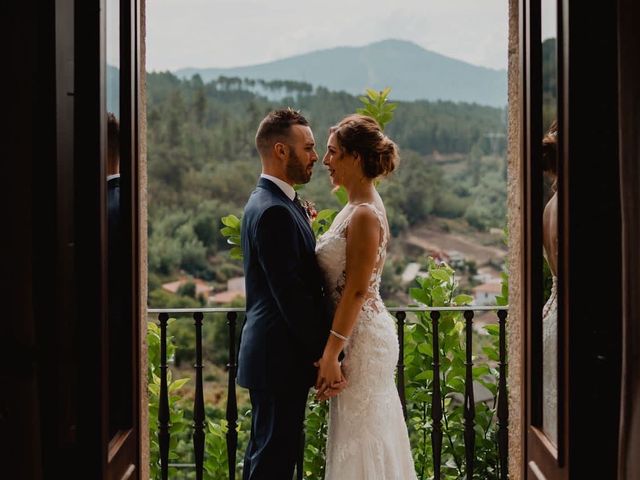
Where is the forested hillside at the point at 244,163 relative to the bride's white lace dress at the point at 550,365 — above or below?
above

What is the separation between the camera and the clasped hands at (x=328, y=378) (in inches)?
105

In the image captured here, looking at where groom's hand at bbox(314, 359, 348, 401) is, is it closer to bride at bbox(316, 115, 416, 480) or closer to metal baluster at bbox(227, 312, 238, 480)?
bride at bbox(316, 115, 416, 480)

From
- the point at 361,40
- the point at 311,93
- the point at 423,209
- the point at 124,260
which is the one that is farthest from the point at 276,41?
the point at 124,260

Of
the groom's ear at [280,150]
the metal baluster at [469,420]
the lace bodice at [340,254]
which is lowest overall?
the metal baluster at [469,420]

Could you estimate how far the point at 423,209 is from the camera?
33.3 feet

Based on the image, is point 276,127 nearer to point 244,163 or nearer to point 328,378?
point 328,378

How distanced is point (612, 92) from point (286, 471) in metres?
1.67

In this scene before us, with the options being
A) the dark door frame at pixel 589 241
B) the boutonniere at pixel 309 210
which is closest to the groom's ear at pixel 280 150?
the boutonniere at pixel 309 210

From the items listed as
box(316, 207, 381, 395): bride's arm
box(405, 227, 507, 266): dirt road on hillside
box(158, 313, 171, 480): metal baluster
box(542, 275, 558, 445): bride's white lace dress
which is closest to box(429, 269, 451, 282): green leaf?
box(316, 207, 381, 395): bride's arm

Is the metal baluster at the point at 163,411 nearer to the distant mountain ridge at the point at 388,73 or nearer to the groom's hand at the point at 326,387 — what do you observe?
the groom's hand at the point at 326,387

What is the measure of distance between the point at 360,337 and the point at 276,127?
75cm

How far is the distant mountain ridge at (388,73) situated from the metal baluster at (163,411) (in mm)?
7565

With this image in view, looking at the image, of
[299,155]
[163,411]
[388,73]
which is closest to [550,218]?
[299,155]

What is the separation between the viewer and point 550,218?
5.95 ft
